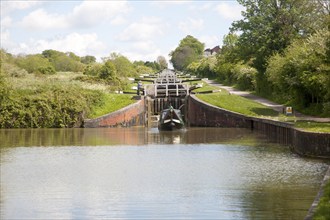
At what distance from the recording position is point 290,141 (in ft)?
127

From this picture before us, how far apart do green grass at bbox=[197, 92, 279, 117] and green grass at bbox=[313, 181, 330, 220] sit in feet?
111

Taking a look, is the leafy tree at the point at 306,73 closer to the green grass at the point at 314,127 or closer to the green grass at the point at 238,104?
the green grass at the point at 238,104

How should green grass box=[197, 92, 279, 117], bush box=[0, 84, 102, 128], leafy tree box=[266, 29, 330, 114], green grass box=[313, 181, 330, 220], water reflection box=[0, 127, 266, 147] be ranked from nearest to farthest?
green grass box=[313, 181, 330, 220], leafy tree box=[266, 29, 330, 114], water reflection box=[0, 127, 266, 147], green grass box=[197, 92, 279, 117], bush box=[0, 84, 102, 128]

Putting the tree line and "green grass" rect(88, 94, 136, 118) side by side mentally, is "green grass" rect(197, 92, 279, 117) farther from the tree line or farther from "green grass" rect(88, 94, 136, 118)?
"green grass" rect(88, 94, 136, 118)

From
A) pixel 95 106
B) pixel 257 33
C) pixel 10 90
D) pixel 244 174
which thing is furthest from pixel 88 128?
pixel 244 174

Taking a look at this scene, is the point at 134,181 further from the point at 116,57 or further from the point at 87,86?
the point at 116,57

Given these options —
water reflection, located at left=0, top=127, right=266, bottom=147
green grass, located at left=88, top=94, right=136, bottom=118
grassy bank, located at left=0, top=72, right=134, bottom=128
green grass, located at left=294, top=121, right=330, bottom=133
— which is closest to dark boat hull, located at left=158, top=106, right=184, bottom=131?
water reflection, located at left=0, top=127, right=266, bottom=147

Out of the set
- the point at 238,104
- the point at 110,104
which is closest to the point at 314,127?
the point at 238,104

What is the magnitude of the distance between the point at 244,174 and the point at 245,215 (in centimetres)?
852

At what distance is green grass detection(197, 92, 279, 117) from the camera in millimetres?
53506

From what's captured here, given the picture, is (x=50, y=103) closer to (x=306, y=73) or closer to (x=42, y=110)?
(x=42, y=110)

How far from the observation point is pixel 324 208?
1582cm

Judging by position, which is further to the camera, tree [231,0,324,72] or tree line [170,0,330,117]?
tree [231,0,324,72]

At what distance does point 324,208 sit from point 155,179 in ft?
36.4
